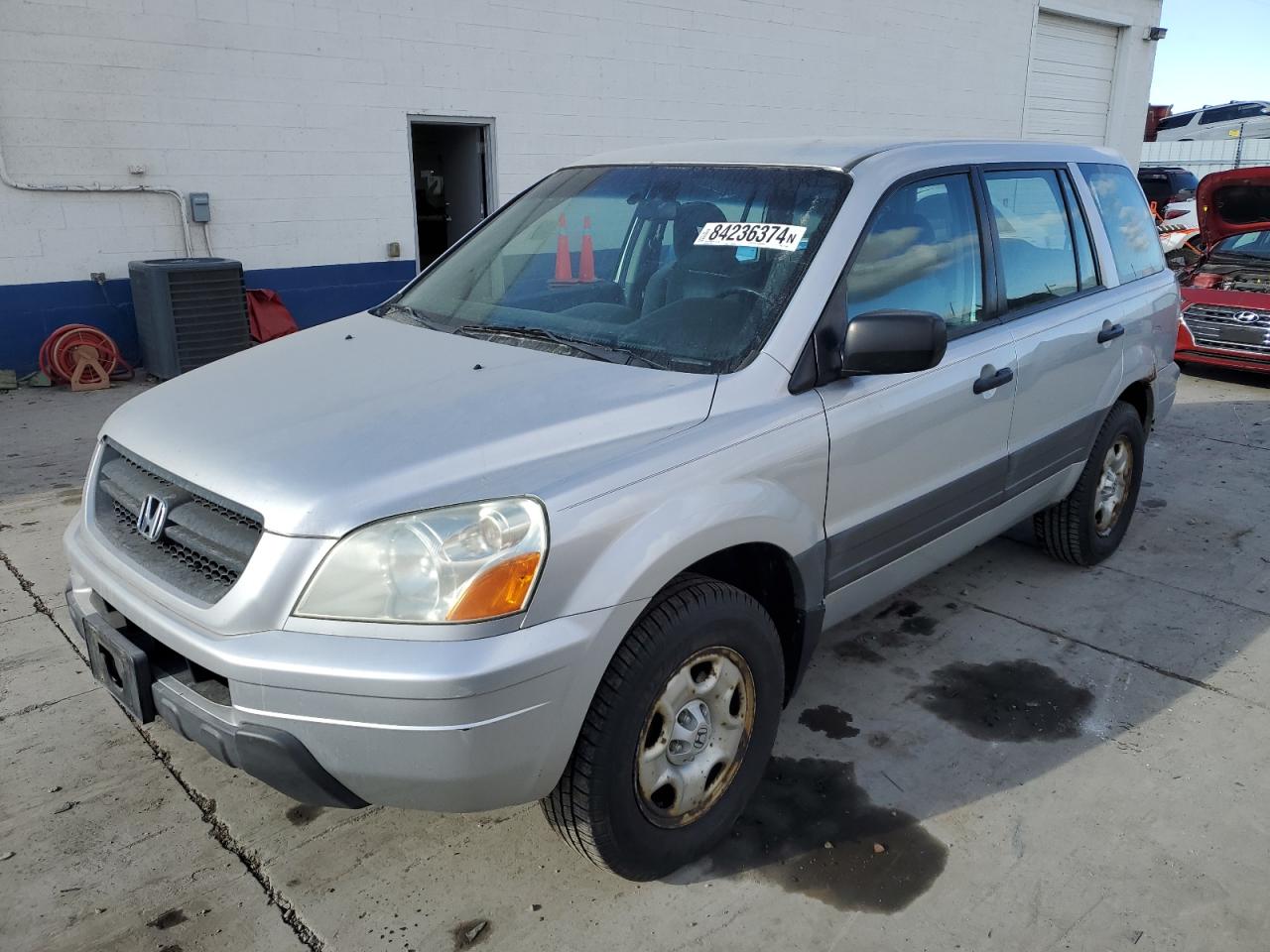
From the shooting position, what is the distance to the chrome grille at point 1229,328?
8.56 m

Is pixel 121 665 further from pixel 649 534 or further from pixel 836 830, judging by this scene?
pixel 836 830

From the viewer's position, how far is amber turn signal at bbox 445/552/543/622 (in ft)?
6.72

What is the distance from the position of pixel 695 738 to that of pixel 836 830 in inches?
23.8

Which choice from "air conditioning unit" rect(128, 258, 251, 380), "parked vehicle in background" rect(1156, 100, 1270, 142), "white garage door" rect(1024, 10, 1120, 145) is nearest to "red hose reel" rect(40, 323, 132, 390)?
"air conditioning unit" rect(128, 258, 251, 380)

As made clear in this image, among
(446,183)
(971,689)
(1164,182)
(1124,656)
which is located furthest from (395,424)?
(1164,182)

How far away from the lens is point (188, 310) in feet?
26.1

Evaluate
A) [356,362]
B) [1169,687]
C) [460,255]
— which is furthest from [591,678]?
[1169,687]

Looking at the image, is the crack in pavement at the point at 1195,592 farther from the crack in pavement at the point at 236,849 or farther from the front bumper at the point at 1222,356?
the front bumper at the point at 1222,356

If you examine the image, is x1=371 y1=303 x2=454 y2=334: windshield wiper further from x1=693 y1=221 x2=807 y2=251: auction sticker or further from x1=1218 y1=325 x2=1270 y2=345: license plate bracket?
x1=1218 y1=325 x2=1270 y2=345: license plate bracket

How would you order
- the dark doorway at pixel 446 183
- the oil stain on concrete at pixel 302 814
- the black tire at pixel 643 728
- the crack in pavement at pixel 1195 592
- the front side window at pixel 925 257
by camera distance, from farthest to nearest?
the dark doorway at pixel 446 183
the crack in pavement at pixel 1195 592
the front side window at pixel 925 257
the oil stain on concrete at pixel 302 814
the black tire at pixel 643 728

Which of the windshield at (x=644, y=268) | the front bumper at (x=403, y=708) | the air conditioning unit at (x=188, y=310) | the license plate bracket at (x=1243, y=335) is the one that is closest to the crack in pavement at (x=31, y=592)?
the windshield at (x=644, y=268)

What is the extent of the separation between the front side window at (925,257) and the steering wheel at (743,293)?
262 mm

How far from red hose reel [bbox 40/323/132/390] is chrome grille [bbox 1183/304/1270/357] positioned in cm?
902

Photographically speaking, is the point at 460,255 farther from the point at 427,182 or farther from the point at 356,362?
the point at 427,182
